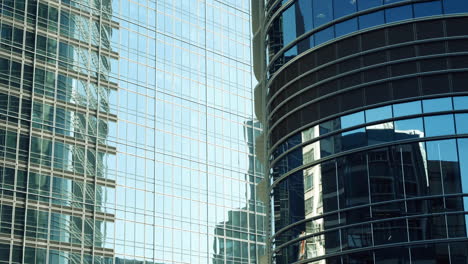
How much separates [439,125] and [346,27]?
7.06 m

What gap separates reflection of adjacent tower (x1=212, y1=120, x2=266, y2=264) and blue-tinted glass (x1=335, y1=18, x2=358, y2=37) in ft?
145

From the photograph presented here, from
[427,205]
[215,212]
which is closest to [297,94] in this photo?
[427,205]

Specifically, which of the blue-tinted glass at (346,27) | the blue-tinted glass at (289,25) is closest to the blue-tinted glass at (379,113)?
the blue-tinted glass at (346,27)

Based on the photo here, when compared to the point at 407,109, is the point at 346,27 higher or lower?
higher

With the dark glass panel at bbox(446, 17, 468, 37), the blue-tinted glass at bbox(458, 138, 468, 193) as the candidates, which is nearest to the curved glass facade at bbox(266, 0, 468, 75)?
the dark glass panel at bbox(446, 17, 468, 37)

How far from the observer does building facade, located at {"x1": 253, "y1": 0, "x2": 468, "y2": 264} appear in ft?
121

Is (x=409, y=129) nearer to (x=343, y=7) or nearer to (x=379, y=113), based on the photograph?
(x=379, y=113)

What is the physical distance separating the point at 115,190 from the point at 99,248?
5.86m

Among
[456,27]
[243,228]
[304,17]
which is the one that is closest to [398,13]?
[456,27]

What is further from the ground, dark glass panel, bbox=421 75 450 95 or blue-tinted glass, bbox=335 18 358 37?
blue-tinted glass, bbox=335 18 358 37

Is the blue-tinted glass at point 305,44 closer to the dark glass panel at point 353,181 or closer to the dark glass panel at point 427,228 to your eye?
the dark glass panel at point 353,181

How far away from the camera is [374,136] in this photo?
3900 centimetres

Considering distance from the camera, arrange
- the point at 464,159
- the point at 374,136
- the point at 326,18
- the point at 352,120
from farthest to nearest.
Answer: the point at 326,18, the point at 352,120, the point at 374,136, the point at 464,159

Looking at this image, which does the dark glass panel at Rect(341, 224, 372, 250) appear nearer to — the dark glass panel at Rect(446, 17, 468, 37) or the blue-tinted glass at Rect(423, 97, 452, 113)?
the blue-tinted glass at Rect(423, 97, 452, 113)
